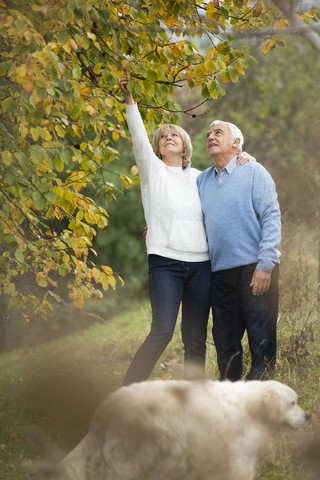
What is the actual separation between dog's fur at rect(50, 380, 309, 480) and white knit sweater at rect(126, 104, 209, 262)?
1108 mm

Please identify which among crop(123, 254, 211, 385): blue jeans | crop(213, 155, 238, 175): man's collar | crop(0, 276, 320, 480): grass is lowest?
crop(0, 276, 320, 480): grass

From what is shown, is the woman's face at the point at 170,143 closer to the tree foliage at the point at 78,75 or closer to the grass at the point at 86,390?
the tree foliage at the point at 78,75

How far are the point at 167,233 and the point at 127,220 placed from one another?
6.59 meters

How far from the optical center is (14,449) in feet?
12.2

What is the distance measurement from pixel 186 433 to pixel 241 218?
1.58 m

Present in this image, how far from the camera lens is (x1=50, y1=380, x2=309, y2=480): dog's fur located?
260cm

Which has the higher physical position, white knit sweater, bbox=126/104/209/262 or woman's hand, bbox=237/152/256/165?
woman's hand, bbox=237/152/256/165

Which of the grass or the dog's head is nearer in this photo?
the dog's head

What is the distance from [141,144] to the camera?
357 cm

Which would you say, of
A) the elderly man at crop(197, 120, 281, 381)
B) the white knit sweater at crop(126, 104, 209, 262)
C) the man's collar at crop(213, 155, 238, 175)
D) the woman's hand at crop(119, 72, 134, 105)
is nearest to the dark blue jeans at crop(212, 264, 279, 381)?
the elderly man at crop(197, 120, 281, 381)

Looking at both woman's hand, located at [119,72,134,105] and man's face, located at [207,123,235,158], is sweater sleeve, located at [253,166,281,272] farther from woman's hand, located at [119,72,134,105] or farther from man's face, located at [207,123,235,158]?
woman's hand, located at [119,72,134,105]

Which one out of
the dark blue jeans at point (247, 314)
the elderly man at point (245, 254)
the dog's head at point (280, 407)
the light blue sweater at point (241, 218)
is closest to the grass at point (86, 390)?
the dog's head at point (280, 407)

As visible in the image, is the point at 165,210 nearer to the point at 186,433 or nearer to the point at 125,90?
the point at 125,90

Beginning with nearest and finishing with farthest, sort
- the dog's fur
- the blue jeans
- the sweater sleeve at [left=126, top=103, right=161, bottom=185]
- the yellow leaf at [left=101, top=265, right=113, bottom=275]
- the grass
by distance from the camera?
1. the dog's fur
2. the grass
3. the blue jeans
4. the sweater sleeve at [left=126, top=103, right=161, bottom=185]
5. the yellow leaf at [left=101, top=265, right=113, bottom=275]
